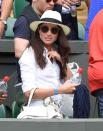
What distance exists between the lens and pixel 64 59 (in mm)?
7281

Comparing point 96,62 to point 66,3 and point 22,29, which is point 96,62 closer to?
point 22,29

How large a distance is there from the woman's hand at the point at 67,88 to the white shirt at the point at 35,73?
19 cm

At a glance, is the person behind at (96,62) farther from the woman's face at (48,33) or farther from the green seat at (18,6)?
the green seat at (18,6)

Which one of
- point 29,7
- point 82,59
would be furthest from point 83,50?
→ point 29,7

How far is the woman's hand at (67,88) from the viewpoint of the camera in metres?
6.88

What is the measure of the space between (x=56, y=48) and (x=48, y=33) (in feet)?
0.73

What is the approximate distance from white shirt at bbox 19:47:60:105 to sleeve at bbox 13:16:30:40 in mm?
383

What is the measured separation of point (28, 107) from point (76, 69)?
0.79m

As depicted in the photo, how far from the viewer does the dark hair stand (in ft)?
23.0

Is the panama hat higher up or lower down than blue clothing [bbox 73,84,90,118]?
higher up

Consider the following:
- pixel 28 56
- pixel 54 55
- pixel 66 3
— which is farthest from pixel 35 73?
pixel 66 3

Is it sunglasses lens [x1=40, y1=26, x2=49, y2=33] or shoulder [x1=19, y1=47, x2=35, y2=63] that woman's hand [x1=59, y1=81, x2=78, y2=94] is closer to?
shoulder [x1=19, y1=47, x2=35, y2=63]

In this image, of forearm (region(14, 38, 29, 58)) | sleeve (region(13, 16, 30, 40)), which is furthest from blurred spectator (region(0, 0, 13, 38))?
forearm (region(14, 38, 29, 58))

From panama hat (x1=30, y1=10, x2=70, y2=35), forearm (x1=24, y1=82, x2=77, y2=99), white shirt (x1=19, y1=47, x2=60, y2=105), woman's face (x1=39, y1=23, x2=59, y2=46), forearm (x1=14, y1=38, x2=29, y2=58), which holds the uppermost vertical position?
panama hat (x1=30, y1=10, x2=70, y2=35)
